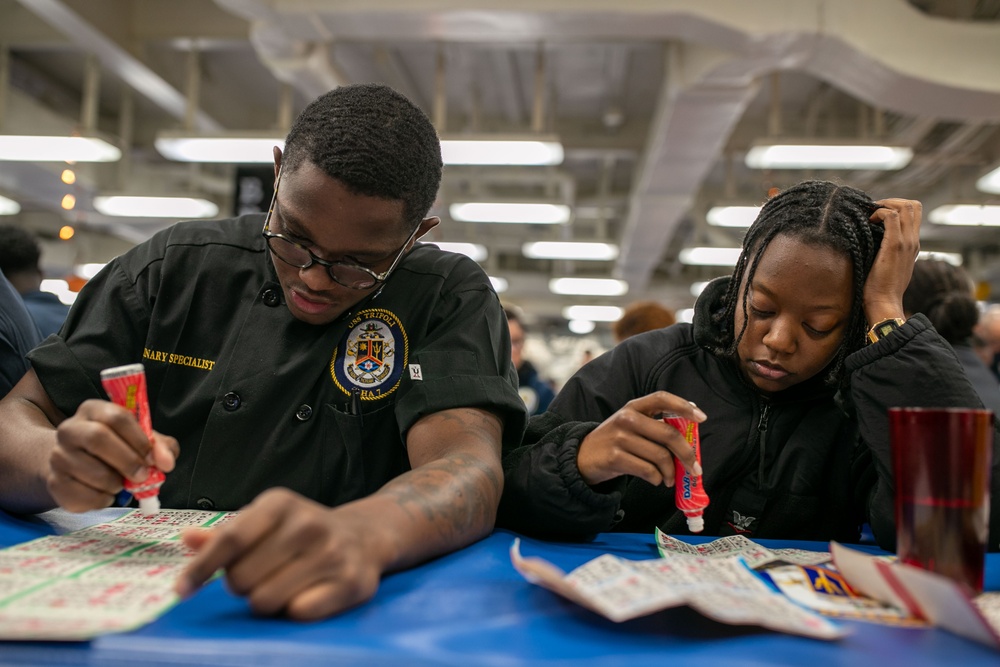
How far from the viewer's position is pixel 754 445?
155 centimetres

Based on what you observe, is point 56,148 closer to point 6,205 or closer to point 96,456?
point 6,205

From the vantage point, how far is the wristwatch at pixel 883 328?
1450 mm

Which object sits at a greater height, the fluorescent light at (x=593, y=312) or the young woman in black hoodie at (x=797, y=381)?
the fluorescent light at (x=593, y=312)

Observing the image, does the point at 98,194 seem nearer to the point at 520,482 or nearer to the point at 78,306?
the point at 78,306

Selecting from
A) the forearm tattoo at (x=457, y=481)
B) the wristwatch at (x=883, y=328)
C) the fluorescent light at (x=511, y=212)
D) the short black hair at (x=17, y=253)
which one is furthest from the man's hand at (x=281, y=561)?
the fluorescent light at (x=511, y=212)

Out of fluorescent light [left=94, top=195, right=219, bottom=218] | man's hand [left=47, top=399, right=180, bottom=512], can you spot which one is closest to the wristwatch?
man's hand [left=47, top=399, right=180, bottom=512]

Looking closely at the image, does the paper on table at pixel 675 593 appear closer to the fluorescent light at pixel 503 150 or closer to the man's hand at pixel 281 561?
the man's hand at pixel 281 561

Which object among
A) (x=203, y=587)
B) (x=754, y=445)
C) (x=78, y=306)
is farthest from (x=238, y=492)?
(x=754, y=445)

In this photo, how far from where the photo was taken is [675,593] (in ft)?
2.57

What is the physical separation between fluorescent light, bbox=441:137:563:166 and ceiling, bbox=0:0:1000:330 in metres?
0.35

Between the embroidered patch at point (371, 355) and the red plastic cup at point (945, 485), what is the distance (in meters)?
0.83

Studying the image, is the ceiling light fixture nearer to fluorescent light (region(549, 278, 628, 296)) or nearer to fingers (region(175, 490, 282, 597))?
fluorescent light (region(549, 278, 628, 296))

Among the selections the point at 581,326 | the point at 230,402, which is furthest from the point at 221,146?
the point at 581,326

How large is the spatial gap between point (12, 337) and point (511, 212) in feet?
22.9
